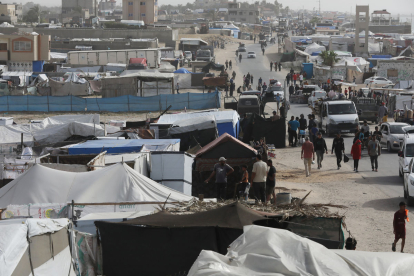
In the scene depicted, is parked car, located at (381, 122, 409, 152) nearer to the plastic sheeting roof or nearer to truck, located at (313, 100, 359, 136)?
truck, located at (313, 100, 359, 136)

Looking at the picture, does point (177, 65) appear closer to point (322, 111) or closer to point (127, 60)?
point (127, 60)

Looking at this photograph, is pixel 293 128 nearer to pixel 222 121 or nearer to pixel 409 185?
pixel 222 121

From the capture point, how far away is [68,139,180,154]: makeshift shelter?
16.9 metres

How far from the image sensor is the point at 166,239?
30.1 feet

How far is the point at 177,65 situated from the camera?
66562mm

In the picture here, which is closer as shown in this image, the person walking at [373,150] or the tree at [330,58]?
the person walking at [373,150]

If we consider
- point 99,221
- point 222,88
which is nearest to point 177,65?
point 222,88

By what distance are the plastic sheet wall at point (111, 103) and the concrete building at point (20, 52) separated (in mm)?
19788

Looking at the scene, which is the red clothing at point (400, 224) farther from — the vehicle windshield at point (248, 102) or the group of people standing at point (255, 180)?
the vehicle windshield at point (248, 102)

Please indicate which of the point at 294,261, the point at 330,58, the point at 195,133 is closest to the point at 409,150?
the point at 195,133

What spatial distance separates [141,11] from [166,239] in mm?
153528

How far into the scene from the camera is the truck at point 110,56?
2303 inches

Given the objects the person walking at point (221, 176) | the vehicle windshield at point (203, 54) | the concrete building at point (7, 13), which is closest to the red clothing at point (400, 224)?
the person walking at point (221, 176)

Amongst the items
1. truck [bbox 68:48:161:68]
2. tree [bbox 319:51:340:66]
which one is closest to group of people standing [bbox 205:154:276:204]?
truck [bbox 68:48:161:68]
